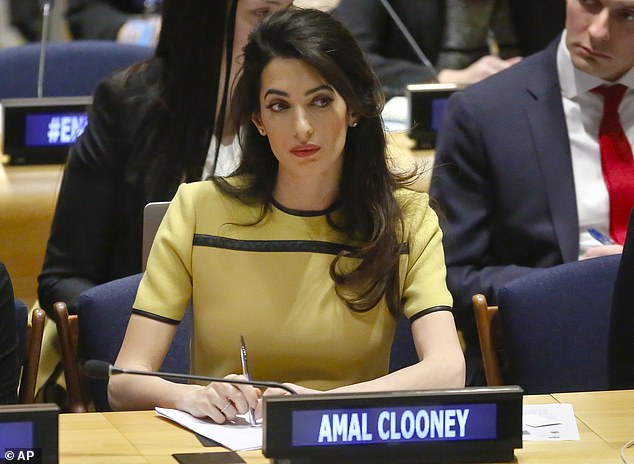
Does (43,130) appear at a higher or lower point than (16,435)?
higher

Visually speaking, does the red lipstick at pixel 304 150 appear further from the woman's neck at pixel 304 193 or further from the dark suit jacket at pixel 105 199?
the dark suit jacket at pixel 105 199

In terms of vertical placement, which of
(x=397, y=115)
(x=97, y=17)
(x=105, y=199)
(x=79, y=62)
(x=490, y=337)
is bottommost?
(x=490, y=337)

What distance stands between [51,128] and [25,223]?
321 mm

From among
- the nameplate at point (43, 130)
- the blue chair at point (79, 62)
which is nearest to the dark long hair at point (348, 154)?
the nameplate at point (43, 130)

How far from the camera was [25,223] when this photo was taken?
369cm

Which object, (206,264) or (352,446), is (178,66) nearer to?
(206,264)

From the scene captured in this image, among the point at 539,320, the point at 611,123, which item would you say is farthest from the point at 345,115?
the point at 611,123

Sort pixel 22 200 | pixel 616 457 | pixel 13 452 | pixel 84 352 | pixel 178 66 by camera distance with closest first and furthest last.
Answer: pixel 13 452, pixel 616 457, pixel 84 352, pixel 178 66, pixel 22 200

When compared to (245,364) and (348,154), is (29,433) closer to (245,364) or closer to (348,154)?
(245,364)

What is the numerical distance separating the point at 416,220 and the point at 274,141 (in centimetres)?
31

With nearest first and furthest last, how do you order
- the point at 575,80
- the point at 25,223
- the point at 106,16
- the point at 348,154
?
the point at 348,154
the point at 575,80
the point at 25,223
the point at 106,16

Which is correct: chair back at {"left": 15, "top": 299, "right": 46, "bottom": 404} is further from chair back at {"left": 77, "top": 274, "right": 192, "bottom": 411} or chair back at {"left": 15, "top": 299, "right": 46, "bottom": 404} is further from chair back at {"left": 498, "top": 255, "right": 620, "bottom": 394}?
chair back at {"left": 498, "top": 255, "right": 620, "bottom": 394}

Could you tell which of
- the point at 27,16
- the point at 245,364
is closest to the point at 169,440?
the point at 245,364

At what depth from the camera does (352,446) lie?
1964 millimetres
